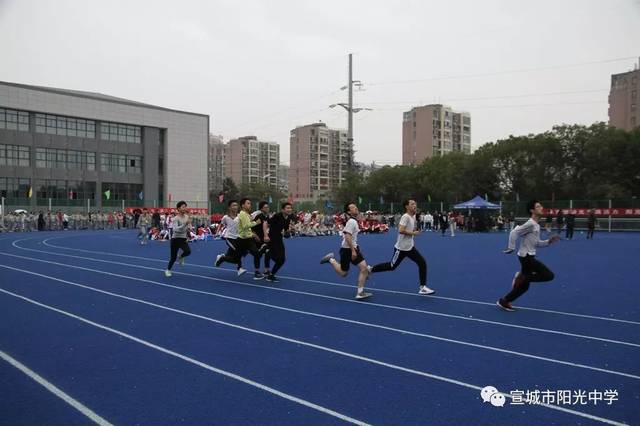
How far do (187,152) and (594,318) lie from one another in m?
66.5

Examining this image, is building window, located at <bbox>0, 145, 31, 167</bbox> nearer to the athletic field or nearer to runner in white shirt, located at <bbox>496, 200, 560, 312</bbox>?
the athletic field

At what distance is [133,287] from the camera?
35.4 ft

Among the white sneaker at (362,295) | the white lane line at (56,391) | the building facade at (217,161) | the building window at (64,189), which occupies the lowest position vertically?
the white lane line at (56,391)

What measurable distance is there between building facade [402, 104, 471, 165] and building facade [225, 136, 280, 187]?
40.2m

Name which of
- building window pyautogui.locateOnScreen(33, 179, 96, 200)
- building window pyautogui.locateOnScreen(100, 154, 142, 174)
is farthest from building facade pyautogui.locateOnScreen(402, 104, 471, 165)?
building window pyautogui.locateOnScreen(33, 179, 96, 200)

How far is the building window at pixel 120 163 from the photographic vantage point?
2453 inches

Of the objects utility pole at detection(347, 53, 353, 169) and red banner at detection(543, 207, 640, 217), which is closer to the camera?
red banner at detection(543, 207, 640, 217)

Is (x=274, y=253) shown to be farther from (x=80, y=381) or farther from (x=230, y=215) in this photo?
(x=80, y=381)

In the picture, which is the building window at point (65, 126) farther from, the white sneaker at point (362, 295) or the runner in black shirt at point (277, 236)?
the white sneaker at point (362, 295)

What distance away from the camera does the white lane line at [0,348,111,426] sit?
4152 millimetres

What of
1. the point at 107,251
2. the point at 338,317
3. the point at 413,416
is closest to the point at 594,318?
the point at 338,317

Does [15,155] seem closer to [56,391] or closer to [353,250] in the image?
[353,250]

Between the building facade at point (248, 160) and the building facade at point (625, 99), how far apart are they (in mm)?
80547

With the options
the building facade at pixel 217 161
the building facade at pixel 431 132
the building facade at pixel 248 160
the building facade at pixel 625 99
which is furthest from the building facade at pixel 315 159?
the building facade at pixel 625 99
